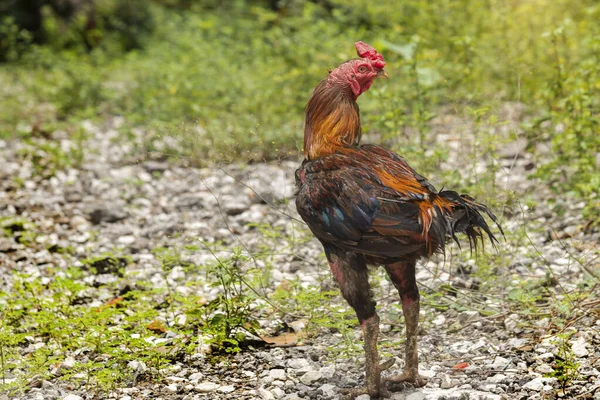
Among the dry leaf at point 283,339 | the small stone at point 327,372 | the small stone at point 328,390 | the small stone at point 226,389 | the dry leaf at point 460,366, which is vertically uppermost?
the dry leaf at point 460,366

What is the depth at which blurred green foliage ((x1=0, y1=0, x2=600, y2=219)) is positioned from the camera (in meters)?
7.62

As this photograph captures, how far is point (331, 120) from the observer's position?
4520 mm

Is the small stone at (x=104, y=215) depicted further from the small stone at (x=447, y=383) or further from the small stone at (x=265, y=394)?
the small stone at (x=447, y=383)

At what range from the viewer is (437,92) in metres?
9.59

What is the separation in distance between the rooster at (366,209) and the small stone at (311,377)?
12.0 inches

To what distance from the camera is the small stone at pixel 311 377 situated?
15.5 feet

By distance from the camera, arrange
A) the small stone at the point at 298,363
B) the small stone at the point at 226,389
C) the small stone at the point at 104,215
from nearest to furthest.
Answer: the small stone at the point at 226,389, the small stone at the point at 298,363, the small stone at the point at 104,215

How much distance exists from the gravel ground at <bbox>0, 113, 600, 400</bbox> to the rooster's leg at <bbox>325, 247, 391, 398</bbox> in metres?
0.20

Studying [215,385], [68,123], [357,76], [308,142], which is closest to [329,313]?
[215,385]

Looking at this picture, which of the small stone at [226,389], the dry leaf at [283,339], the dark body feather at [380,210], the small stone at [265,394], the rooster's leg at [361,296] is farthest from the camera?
the dry leaf at [283,339]

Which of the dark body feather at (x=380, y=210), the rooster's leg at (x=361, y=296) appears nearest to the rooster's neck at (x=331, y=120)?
the dark body feather at (x=380, y=210)

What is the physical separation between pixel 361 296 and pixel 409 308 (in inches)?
13.0

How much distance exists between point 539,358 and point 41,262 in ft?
14.1

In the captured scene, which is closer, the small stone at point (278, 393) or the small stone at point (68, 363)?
the small stone at point (278, 393)
